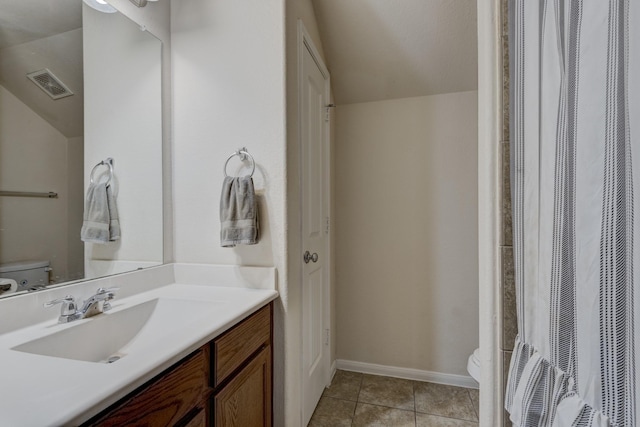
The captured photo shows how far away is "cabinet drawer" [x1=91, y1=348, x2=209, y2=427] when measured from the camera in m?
0.56

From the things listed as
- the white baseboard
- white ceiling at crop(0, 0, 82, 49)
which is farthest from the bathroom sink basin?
the white baseboard

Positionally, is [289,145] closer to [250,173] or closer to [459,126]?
[250,173]

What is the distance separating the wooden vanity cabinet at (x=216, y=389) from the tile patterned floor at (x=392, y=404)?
0.64 metres

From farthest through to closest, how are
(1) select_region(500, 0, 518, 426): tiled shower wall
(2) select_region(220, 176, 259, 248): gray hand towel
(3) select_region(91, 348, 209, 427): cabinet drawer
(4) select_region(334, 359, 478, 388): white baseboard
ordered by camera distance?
1. (4) select_region(334, 359, 478, 388): white baseboard
2. (2) select_region(220, 176, 259, 248): gray hand towel
3. (1) select_region(500, 0, 518, 426): tiled shower wall
4. (3) select_region(91, 348, 209, 427): cabinet drawer

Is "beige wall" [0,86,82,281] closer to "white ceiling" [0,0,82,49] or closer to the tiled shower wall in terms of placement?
"white ceiling" [0,0,82,49]

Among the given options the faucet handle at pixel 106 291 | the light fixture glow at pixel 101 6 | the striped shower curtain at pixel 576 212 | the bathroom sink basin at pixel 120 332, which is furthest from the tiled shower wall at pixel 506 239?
Result: the light fixture glow at pixel 101 6

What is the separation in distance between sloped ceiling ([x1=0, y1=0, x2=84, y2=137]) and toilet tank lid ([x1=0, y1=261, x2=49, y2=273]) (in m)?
0.45

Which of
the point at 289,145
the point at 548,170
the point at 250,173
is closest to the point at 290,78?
the point at 289,145

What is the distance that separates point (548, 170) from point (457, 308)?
1.61m

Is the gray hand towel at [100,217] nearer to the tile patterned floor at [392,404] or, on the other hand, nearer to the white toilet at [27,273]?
the white toilet at [27,273]

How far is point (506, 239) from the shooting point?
75 centimetres

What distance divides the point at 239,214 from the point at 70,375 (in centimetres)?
74

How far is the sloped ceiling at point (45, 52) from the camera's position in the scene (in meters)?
0.86

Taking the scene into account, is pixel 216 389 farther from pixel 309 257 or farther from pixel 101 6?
pixel 101 6
